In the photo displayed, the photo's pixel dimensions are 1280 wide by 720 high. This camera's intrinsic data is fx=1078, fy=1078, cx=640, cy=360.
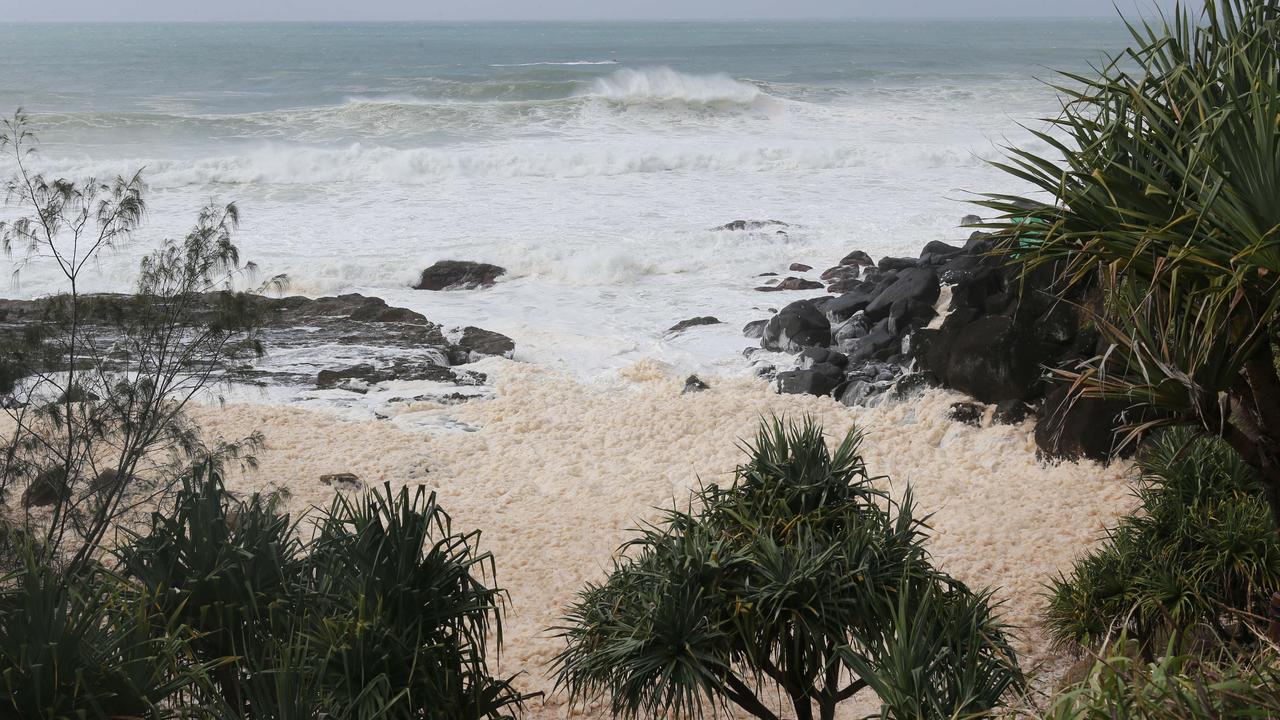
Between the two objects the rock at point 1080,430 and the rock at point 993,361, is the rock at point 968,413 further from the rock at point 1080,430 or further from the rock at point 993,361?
the rock at point 1080,430

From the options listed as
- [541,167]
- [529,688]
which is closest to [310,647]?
[529,688]

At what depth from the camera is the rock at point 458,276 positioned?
70.4ft

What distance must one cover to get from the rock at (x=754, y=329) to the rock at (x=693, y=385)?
240 centimetres

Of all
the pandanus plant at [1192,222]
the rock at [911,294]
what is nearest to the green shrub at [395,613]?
the pandanus plant at [1192,222]

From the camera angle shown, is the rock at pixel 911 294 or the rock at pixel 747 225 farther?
the rock at pixel 747 225

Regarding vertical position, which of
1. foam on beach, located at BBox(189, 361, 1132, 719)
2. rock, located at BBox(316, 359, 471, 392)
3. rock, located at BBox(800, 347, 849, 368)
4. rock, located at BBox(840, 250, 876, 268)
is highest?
rock, located at BBox(840, 250, 876, 268)

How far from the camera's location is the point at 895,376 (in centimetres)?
1430

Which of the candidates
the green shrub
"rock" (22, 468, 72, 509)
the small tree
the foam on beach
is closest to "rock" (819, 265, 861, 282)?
the foam on beach

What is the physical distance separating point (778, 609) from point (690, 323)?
1249 centimetres

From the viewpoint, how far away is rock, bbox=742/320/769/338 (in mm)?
17078

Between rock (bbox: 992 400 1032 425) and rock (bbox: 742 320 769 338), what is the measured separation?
4984 mm

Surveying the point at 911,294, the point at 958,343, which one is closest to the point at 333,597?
the point at 958,343

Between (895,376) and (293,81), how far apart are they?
54114 mm

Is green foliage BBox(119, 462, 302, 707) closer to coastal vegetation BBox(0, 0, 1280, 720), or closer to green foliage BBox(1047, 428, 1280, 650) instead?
coastal vegetation BBox(0, 0, 1280, 720)
